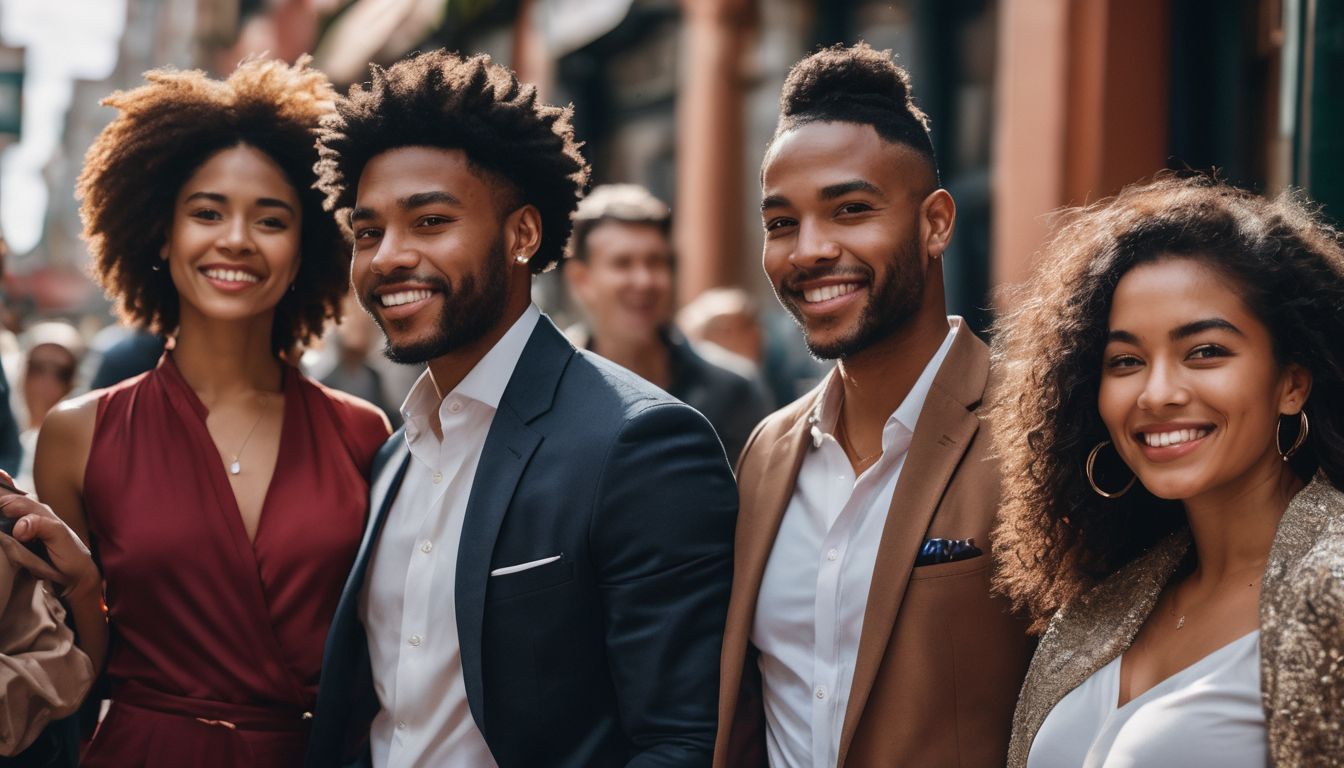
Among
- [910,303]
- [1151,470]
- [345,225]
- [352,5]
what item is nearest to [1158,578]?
[1151,470]

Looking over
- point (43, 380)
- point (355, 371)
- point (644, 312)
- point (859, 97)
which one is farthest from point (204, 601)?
point (355, 371)

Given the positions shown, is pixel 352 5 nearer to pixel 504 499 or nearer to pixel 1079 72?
pixel 1079 72

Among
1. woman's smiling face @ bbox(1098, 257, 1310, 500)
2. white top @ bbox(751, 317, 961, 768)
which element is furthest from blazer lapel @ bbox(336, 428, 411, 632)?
woman's smiling face @ bbox(1098, 257, 1310, 500)

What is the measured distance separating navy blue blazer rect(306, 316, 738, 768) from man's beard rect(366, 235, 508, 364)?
0.95 feet

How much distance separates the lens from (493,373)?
3.56 meters

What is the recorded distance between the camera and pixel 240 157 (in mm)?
4148

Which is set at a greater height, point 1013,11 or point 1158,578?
point 1013,11

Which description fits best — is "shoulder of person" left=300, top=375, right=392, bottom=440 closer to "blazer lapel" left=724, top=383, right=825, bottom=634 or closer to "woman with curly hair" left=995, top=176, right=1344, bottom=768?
"blazer lapel" left=724, top=383, right=825, bottom=634

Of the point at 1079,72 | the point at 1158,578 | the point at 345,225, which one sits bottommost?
the point at 1158,578

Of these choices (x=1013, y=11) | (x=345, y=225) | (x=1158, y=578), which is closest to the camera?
(x=1158, y=578)

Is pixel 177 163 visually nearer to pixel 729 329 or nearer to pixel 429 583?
pixel 429 583

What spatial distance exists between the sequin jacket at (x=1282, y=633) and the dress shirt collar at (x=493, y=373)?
141cm

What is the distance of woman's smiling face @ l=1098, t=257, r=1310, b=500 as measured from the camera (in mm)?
2764

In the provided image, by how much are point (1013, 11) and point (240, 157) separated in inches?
194
